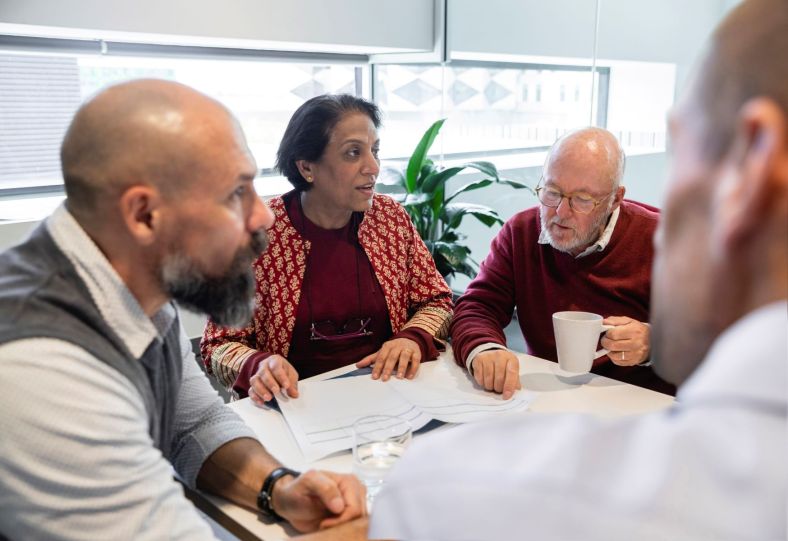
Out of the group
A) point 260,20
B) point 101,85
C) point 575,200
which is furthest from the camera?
point 260,20

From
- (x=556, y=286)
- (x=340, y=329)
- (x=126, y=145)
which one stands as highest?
(x=126, y=145)

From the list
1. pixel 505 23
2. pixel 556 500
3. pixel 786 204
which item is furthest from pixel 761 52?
pixel 505 23

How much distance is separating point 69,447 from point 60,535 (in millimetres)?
107

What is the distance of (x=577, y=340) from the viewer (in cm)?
135

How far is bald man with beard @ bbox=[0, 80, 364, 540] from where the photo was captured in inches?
31.5

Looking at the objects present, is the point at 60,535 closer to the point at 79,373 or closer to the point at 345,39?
the point at 79,373

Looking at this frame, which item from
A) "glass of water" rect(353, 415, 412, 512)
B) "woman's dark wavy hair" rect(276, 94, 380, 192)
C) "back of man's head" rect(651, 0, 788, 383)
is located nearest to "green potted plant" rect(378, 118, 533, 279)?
"woman's dark wavy hair" rect(276, 94, 380, 192)

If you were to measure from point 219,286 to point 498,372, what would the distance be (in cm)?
67

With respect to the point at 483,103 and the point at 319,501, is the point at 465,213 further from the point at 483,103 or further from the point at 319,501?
the point at 319,501

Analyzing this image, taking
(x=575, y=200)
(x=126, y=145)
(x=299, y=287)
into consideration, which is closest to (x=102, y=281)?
(x=126, y=145)

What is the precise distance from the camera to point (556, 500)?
1.50 ft

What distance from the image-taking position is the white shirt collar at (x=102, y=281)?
0.93 meters

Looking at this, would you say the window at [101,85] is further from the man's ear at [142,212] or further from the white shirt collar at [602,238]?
the man's ear at [142,212]

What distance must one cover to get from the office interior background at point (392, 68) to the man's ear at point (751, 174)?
245 centimetres
